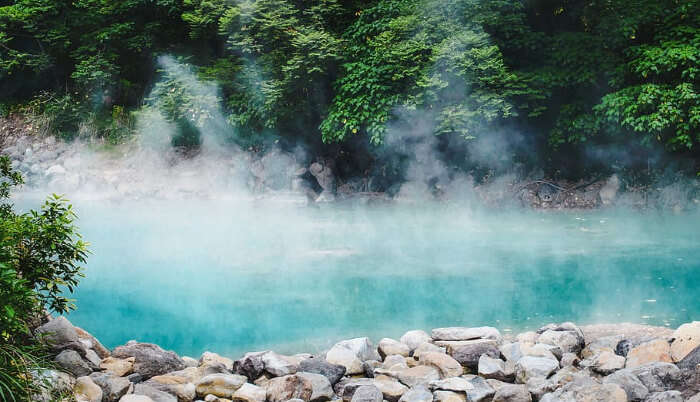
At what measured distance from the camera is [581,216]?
11.2 metres

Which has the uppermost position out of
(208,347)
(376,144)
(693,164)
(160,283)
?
(376,144)

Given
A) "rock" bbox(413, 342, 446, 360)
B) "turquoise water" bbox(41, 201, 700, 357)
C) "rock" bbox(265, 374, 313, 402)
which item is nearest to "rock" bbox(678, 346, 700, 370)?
"rock" bbox(413, 342, 446, 360)

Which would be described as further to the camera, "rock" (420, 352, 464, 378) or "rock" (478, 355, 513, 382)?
"rock" (420, 352, 464, 378)

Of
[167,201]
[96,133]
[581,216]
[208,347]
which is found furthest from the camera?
[96,133]

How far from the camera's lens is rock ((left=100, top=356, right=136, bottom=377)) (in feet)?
12.3

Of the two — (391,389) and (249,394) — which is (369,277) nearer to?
(391,389)

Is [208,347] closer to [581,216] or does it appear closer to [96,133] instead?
[581,216]

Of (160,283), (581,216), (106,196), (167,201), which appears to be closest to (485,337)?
(160,283)

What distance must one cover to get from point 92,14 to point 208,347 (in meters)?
14.2

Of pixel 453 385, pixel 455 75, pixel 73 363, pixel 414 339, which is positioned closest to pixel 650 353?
pixel 453 385

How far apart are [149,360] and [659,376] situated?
3173 mm

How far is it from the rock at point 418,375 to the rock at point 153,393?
1.45 m

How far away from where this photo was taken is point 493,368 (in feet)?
13.2

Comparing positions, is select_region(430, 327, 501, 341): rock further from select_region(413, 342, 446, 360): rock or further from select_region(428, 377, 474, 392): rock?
select_region(428, 377, 474, 392): rock
